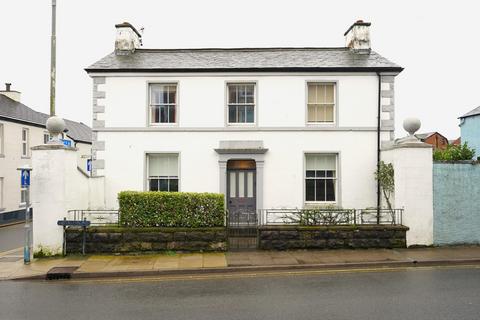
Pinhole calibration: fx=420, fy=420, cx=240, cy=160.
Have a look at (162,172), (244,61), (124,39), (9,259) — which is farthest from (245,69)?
(9,259)

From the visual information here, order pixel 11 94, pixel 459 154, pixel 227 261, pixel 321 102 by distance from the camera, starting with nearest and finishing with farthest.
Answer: pixel 227 261 → pixel 459 154 → pixel 321 102 → pixel 11 94

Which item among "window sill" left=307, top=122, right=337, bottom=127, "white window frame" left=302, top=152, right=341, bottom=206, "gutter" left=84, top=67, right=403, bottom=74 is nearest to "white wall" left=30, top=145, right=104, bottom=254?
"gutter" left=84, top=67, right=403, bottom=74

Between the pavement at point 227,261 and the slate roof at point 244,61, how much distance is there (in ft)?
23.8

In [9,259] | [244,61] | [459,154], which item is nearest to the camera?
[9,259]

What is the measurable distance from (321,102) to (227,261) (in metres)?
8.04

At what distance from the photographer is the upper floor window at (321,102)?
16.7m

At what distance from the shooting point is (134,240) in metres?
12.8

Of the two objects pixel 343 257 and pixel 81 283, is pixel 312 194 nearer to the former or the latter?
pixel 343 257

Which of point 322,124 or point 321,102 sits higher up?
point 321,102

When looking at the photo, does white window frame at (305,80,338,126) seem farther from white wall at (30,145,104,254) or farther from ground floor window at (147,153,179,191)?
white wall at (30,145,104,254)

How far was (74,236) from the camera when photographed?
12.8 meters

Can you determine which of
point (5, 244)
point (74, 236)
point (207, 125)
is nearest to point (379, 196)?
point (207, 125)

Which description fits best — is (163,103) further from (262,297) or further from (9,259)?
(262,297)

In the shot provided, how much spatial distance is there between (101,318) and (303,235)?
734 cm
